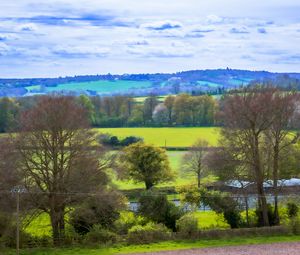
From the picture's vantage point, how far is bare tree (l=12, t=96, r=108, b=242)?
31344mm

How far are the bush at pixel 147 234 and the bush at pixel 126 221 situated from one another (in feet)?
4.42

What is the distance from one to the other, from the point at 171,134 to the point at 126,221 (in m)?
59.9

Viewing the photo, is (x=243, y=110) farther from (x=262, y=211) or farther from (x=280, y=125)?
(x=262, y=211)

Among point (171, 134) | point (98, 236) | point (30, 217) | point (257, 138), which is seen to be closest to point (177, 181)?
point (257, 138)

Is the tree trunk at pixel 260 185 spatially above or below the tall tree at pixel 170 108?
below

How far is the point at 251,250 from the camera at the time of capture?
1203 inches

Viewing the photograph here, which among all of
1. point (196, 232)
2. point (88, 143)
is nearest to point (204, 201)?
point (196, 232)

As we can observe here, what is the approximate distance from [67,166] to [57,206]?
239cm

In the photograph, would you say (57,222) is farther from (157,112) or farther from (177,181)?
(157,112)

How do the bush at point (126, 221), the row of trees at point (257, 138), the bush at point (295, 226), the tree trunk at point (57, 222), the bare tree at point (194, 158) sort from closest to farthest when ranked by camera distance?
1. the tree trunk at point (57, 222)
2. the bush at point (126, 221)
3. the bush at point (295, 226)
4. the row of trees at point (257, 138)
5. the bare tree at point (194, 158)

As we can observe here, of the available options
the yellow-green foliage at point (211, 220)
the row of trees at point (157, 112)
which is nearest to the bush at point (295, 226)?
the yellow-green foliage at point (211, 220)

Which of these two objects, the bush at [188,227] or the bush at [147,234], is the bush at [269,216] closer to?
the bush at [188,227]

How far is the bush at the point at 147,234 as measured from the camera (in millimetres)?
32375

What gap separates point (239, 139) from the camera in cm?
3678
